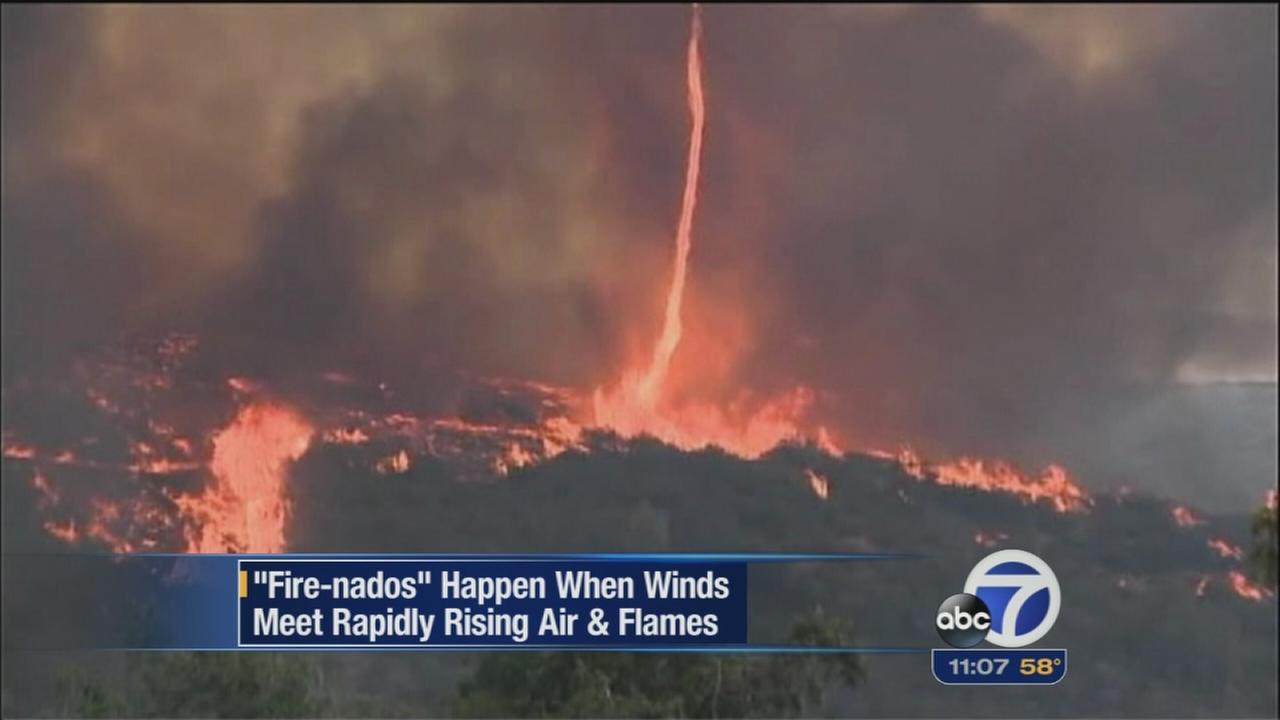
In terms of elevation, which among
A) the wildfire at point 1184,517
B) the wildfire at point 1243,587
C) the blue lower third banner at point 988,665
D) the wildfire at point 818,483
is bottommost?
the blue lower third banner at point 988,665

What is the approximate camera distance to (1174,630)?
30656mm

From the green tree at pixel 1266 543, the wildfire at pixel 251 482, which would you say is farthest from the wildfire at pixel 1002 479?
the green tree at pixel 1266 543

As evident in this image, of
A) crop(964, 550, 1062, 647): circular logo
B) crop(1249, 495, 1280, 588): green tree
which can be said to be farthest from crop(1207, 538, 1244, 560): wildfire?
crop(1249, 495, 1280, 588): green tree

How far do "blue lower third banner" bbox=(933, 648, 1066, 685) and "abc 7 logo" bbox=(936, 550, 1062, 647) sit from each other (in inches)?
4.5

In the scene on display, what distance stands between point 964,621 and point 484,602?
481cm

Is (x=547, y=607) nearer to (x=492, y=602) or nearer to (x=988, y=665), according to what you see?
(x=492, y=602)

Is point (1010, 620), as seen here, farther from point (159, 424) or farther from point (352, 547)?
point (159, 424)

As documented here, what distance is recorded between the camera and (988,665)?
16.3 meters

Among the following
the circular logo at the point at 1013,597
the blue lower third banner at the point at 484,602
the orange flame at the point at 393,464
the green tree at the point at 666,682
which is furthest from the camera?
the orange flame at the point at 393,464

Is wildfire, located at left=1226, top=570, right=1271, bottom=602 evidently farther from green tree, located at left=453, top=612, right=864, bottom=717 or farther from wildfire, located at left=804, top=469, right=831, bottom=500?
green tree, located at left=453, top=612, right=864, bottom=717

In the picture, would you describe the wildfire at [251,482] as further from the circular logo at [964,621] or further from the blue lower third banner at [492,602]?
the circular logo at [964,621]

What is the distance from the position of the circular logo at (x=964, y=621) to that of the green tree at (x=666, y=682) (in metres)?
6.70

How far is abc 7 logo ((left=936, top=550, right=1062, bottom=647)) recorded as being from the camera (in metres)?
16.2

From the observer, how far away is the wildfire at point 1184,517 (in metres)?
30.6
